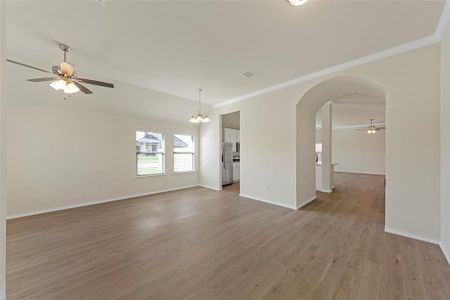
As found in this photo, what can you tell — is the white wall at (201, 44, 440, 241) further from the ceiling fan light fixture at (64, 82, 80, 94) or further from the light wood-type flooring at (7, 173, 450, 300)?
the ceiling fan light fixture at (64, 82, 80, 94)

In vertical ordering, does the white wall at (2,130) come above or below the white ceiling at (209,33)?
below

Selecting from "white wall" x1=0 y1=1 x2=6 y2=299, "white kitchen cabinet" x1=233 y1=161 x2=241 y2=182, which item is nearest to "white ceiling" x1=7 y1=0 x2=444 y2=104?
"white wall" x1=0 y1=1 x2=6 y2=299

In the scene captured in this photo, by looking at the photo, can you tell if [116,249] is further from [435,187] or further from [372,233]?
[435,187]

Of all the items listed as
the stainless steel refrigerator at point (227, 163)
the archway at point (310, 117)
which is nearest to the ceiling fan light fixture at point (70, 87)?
the archway at point (310, 117)

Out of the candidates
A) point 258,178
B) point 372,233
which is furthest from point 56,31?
point 372,233

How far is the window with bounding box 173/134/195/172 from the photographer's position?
645 cm

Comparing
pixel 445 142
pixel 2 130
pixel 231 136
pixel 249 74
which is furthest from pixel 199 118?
pixel 445 142

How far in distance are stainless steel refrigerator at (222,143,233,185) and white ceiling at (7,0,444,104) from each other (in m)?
4.06

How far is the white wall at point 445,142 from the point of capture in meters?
2.16

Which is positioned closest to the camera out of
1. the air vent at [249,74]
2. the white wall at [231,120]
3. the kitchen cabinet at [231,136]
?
the air vent at [249,74]

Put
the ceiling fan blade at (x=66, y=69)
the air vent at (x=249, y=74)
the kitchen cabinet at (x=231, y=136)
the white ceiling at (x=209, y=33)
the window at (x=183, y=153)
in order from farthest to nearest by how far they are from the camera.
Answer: the kitchen cabinet at (x=231, y=136) < the window at (x=183, y=153) < the air vent at (x=249, y=74) < the ceiling fan blade at (x=66, y=69) < the white ceiling at (x=209, y=33)

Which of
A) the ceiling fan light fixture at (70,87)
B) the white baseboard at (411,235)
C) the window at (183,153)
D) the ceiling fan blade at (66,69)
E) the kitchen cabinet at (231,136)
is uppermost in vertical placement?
the ceiling fan blade at (66,69)

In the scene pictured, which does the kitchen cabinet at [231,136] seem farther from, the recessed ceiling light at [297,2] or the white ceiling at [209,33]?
the recessed ceiling light at [297,2]

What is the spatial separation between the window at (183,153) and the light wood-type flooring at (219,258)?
9.57 feet
